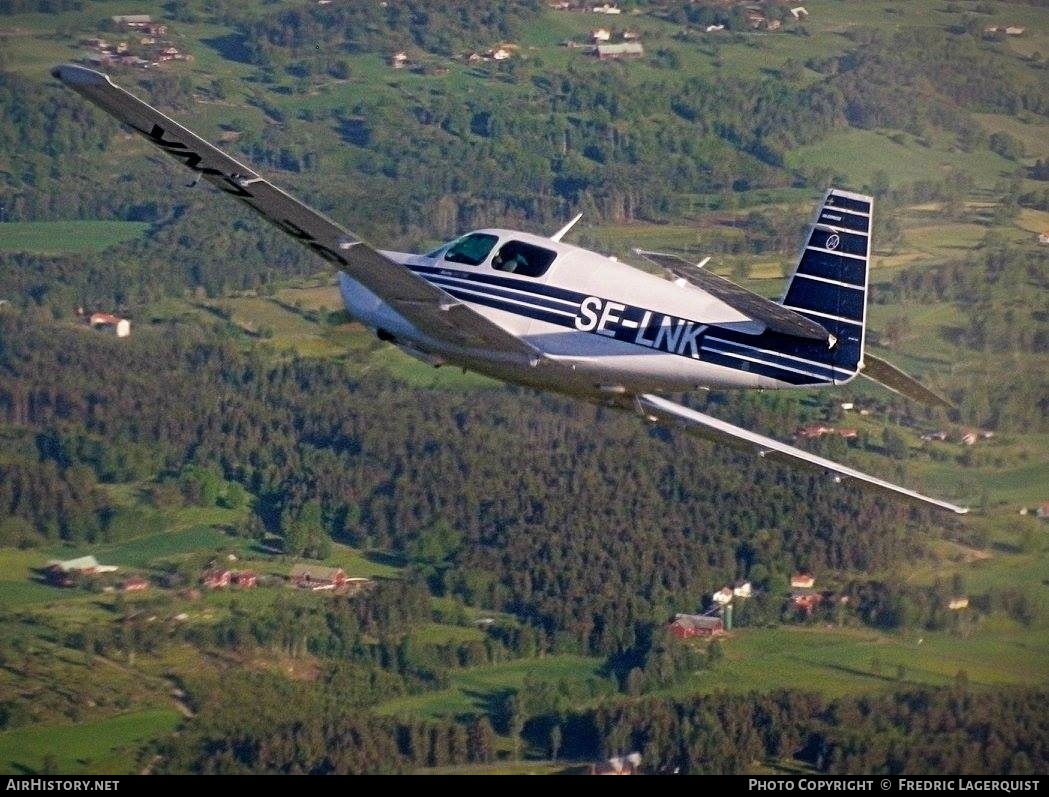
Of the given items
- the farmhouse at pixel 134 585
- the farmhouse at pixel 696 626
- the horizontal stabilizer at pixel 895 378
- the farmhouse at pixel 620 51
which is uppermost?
the horizontal stabilizer at pixel 895 378

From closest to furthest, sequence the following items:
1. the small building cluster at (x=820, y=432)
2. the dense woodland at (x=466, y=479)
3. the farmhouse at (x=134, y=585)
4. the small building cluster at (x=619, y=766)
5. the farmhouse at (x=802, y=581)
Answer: the small building cluster at (x=619, y=766) → the farmhouse at (x=802, y=581) → the farmhouse at (x=134, y=585) → the dense woodland at (x=466, y=479) → the small building cluster at (x=820, y=432)

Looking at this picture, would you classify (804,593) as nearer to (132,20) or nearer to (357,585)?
(357,585)

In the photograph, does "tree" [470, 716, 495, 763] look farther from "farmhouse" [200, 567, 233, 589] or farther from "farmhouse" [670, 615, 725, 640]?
"farmhouse" [200, 567, 233, 589]

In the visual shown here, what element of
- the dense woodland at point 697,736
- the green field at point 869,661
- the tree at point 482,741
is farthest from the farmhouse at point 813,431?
the tree at point 482,741

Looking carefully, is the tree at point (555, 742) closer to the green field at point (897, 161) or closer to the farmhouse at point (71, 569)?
the farmhouse at point (71, 569)

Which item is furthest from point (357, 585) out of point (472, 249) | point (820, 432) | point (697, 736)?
point (472, 249)

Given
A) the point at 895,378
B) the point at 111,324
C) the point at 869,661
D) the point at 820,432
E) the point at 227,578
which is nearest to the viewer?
the point at 895,378

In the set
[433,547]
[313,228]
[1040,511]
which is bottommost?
[433,547]

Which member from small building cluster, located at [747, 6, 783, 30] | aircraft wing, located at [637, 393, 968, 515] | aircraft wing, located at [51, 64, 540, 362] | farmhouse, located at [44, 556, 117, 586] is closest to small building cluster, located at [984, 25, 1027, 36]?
small building cluster, located at [747, 6, 783, 30]
